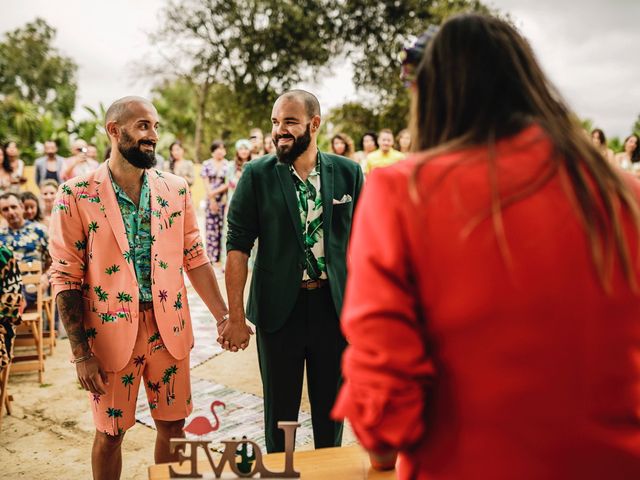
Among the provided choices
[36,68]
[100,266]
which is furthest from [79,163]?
[36,68]

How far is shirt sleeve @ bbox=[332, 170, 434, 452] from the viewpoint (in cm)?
104

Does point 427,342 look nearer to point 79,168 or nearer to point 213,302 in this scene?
point 213,302

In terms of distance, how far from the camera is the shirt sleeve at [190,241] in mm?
2969

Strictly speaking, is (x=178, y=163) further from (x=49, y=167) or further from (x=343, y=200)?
(x=343, y=200)

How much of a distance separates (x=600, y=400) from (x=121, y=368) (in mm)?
2137

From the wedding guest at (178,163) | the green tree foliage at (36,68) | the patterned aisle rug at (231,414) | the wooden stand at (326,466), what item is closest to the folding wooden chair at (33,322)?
the patterned aisle rug at (231,414)

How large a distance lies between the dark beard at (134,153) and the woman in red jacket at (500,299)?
6.15 feet

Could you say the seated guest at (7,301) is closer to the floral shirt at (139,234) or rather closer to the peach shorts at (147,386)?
the peach shorts at (147,386)

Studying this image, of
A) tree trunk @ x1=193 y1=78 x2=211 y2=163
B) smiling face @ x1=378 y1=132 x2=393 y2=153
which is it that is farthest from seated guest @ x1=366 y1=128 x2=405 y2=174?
tree trunk @ x1=193 y1=78 x2=211 y2=163

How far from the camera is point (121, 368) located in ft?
8.52

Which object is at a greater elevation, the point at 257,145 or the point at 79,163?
the point at 257,145

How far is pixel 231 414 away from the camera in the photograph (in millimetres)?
4406

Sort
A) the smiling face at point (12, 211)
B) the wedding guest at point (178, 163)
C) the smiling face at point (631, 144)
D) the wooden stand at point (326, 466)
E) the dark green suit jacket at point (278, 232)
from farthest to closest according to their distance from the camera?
the smiling face at point (631, 144) → the wedding guest at point (178, 163) → the smiling face at point (12, 211) → the dark green suit jacket at point (278, 232) → the wooden stand at point (326, 466)

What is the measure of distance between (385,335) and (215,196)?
891cm
